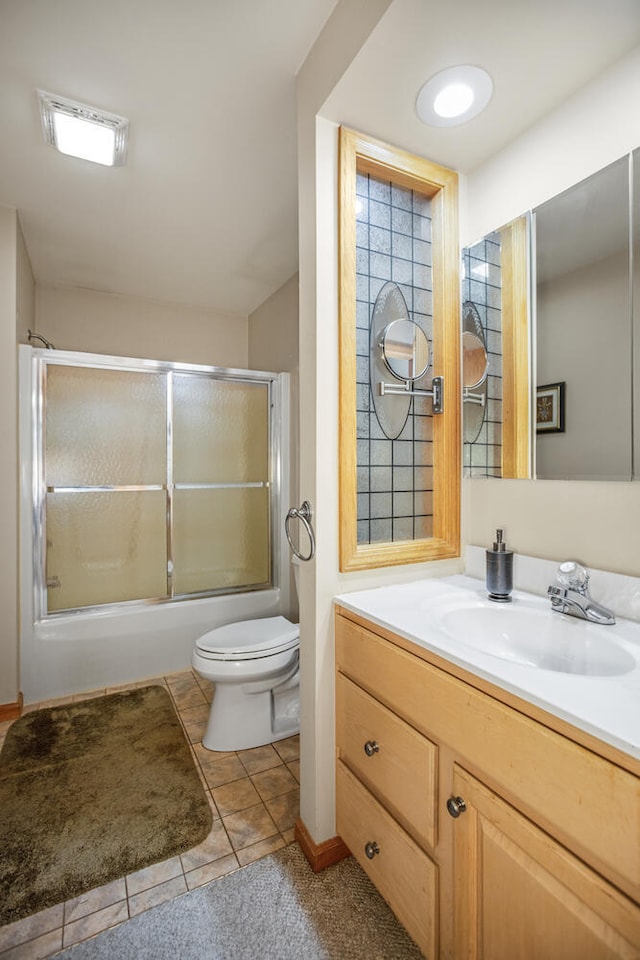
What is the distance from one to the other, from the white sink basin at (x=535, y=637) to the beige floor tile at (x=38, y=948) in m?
1.29

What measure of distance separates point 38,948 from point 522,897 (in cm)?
123

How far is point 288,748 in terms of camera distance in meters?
1.99

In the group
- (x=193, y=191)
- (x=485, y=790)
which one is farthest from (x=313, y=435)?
(x=193, y=191)

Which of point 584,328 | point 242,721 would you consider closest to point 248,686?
point 242,721

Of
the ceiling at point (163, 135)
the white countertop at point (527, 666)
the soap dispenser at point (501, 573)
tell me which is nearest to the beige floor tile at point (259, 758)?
the white countertop at point (527, 666)

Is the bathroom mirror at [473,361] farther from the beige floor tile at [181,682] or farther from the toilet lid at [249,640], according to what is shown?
the beige floor tile at [181,682]

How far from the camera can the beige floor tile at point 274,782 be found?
1.70 meters

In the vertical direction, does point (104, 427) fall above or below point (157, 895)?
above

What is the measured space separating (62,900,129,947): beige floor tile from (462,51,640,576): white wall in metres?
1.50

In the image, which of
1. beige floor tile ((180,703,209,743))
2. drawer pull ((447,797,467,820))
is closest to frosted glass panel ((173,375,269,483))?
beige floor tile ((180,703,209,743))

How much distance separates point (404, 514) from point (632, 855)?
101 cm

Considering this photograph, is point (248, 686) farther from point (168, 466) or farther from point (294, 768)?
point (168, 466)

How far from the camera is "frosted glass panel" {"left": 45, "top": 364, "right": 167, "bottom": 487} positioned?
8.18ft

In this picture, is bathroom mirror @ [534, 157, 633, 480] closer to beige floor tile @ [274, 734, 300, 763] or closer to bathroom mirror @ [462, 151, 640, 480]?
bathroom mirror @ [462, 151, 640, 480]
